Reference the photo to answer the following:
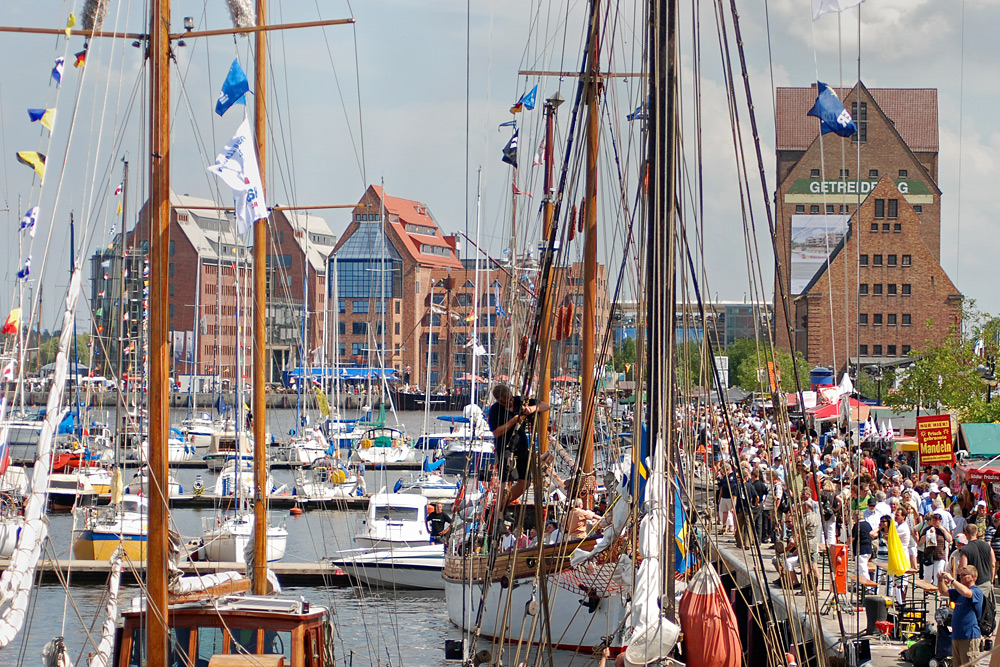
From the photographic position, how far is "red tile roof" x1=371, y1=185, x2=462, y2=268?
Result: 506 ft

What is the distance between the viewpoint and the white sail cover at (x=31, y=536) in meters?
10.3

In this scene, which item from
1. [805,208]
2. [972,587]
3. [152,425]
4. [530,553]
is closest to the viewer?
[152,425]

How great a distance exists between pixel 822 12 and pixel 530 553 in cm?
1010

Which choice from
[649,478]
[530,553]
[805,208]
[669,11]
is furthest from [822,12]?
[805,208]

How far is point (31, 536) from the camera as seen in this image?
1040cm

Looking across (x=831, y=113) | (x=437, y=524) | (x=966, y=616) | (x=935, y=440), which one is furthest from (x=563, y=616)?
(x=437, y=524)

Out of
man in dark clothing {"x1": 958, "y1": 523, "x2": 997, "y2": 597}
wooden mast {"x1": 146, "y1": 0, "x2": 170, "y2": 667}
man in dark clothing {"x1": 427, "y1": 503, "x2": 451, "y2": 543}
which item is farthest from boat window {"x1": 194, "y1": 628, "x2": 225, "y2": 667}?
man in dark clothing {"x1": 427, "y1": 503, "x2": 451, "y2": 543}

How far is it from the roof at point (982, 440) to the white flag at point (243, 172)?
21.3 meters

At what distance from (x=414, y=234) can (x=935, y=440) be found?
134 meters

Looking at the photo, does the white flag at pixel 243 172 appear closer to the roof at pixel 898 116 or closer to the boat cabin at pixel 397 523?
the boat cabin at pixel 397 523

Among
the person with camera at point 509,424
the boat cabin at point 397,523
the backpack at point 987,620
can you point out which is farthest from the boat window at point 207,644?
the boat cabin at point 397,523

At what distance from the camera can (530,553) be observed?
19.0 m

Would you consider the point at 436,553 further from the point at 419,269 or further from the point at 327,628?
the point at 419,269

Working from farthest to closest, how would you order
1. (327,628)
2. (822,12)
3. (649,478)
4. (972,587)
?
(972,587) < (327,628) < (822,12) < (649,478)
